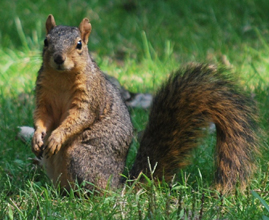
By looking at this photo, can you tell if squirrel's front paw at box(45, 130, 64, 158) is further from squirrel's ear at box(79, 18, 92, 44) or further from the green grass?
squirrel's ear at box(79, 18, 92, 44)

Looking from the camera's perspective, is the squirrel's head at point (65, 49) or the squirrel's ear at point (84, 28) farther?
the squirrel's ear at point (84, 28)

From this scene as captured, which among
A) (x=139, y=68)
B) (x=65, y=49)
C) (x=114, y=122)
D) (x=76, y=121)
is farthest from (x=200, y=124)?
(x=139, y=68)

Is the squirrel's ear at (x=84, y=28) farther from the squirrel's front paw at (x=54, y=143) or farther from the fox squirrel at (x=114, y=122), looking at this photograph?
the squirrel's front paw at (x=54, y=143)

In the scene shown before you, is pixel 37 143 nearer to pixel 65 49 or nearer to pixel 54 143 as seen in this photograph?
pixel 54 143

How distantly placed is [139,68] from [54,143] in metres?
1.80

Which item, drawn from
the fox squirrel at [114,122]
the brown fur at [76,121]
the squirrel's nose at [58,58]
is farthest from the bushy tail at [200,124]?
the squirrel's nose at [58,58]

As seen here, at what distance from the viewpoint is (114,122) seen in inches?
94.8

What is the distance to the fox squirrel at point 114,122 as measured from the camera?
2.20 meters

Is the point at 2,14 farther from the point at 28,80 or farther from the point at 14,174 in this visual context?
the point at 14,174

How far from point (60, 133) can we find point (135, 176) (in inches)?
15.8

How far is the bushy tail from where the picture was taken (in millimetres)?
2195

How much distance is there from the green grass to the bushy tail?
0.09m

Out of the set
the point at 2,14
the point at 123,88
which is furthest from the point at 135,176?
the point at 2,14

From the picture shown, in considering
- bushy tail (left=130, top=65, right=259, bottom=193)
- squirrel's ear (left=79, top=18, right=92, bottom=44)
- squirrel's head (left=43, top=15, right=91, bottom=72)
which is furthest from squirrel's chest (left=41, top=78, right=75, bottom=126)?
bushy tail (left=130, top=65, right=259, bottom=193)
